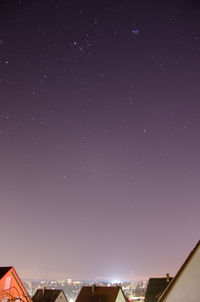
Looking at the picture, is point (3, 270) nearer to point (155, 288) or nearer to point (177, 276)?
point (177, 276)

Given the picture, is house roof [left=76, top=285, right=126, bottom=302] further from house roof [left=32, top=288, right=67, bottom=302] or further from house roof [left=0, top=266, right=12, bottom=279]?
house roof [left=0, top=266, right=12, bottom=279]

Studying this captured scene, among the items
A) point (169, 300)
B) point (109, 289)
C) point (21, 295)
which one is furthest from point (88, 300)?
point (169, 300)

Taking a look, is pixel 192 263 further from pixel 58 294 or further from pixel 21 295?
pixel 58 294

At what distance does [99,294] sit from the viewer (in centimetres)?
3984

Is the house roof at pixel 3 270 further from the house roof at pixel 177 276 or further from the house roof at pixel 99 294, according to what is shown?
the house roof at pixel 177 276

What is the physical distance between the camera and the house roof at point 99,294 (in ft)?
128

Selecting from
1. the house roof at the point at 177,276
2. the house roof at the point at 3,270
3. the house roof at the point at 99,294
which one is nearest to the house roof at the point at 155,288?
the house roof at the point at 99,294

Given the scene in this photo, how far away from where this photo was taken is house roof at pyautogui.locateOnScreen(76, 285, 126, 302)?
3894 cm

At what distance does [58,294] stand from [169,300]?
3775cm

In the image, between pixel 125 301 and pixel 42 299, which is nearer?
pixel 125 301

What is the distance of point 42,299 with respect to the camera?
45469mm

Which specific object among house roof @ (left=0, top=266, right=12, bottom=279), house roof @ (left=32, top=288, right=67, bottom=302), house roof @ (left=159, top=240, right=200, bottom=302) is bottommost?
house roof @ (left=159, top=240, right=200, bottom=302)

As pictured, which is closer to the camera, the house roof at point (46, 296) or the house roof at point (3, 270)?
the house roof at point (3, 270)

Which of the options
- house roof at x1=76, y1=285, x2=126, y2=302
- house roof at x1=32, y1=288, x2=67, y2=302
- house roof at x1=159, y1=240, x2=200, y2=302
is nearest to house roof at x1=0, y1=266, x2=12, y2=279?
house roof at x1=76, y1=285, x2=126, y2=302
